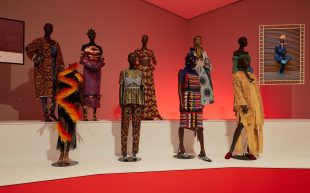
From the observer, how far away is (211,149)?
4816mm

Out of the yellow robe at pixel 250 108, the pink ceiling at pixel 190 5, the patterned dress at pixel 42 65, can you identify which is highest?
the pink ceiling at pixel 190 5

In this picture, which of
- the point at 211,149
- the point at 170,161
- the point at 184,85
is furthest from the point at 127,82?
the point at 211,149

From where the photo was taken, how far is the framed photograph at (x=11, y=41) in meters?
4.81

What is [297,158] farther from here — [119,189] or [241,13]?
[241,13]

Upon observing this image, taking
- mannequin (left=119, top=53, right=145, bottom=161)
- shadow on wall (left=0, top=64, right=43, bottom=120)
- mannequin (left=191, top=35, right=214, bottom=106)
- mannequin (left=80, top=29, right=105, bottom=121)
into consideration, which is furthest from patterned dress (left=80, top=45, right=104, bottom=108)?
mannequin (left=191, top=35, right=214, bottom=106)

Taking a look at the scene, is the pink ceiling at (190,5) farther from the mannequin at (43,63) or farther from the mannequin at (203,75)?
the mannequin at (43,63)

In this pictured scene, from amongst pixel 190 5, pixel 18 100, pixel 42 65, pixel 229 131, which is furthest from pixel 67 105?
pixel 190 5

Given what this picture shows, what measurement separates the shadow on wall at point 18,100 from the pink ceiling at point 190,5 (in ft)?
9.98

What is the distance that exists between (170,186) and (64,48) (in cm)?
330

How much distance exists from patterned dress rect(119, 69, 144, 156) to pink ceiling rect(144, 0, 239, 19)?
297cm

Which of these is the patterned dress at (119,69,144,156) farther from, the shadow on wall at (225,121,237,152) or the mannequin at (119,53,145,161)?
the shadow on wall at (225,121,237,152)

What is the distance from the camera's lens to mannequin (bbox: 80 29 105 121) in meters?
4.52

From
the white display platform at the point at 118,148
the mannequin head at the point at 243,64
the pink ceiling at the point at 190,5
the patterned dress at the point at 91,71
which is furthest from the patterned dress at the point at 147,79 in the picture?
the pink ceiling at the point at 190,5

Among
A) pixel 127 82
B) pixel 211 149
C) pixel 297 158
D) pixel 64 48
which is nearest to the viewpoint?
pixel 127 82
